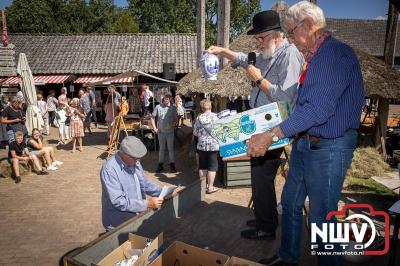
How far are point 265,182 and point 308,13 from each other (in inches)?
67.1

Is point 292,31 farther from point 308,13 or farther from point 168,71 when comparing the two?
point 168,71

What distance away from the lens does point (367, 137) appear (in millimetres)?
10812

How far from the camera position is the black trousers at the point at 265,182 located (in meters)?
3.15

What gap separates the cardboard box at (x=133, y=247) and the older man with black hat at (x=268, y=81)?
3.86ft

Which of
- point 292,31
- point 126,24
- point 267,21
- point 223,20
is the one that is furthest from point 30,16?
point 292,31

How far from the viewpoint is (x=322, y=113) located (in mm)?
2141

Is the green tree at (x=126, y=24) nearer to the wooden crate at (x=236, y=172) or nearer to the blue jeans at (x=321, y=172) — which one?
the wooden crate at (x=236, y=172)

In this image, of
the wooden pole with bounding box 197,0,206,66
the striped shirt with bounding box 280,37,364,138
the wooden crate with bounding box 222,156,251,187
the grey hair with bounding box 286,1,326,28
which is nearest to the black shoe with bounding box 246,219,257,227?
the striped shirt with bounding box 280,37,364,138

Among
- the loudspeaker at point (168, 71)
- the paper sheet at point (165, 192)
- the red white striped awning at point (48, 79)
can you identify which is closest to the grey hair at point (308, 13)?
the paper sheet at point (165, 192)

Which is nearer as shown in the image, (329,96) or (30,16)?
(329,96)

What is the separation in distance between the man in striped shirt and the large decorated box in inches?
11.4

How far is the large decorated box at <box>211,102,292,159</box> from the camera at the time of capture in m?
2.67

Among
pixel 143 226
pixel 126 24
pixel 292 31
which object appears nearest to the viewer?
pixel 292 31

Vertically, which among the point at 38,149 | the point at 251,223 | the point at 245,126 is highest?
the point at 245,126
